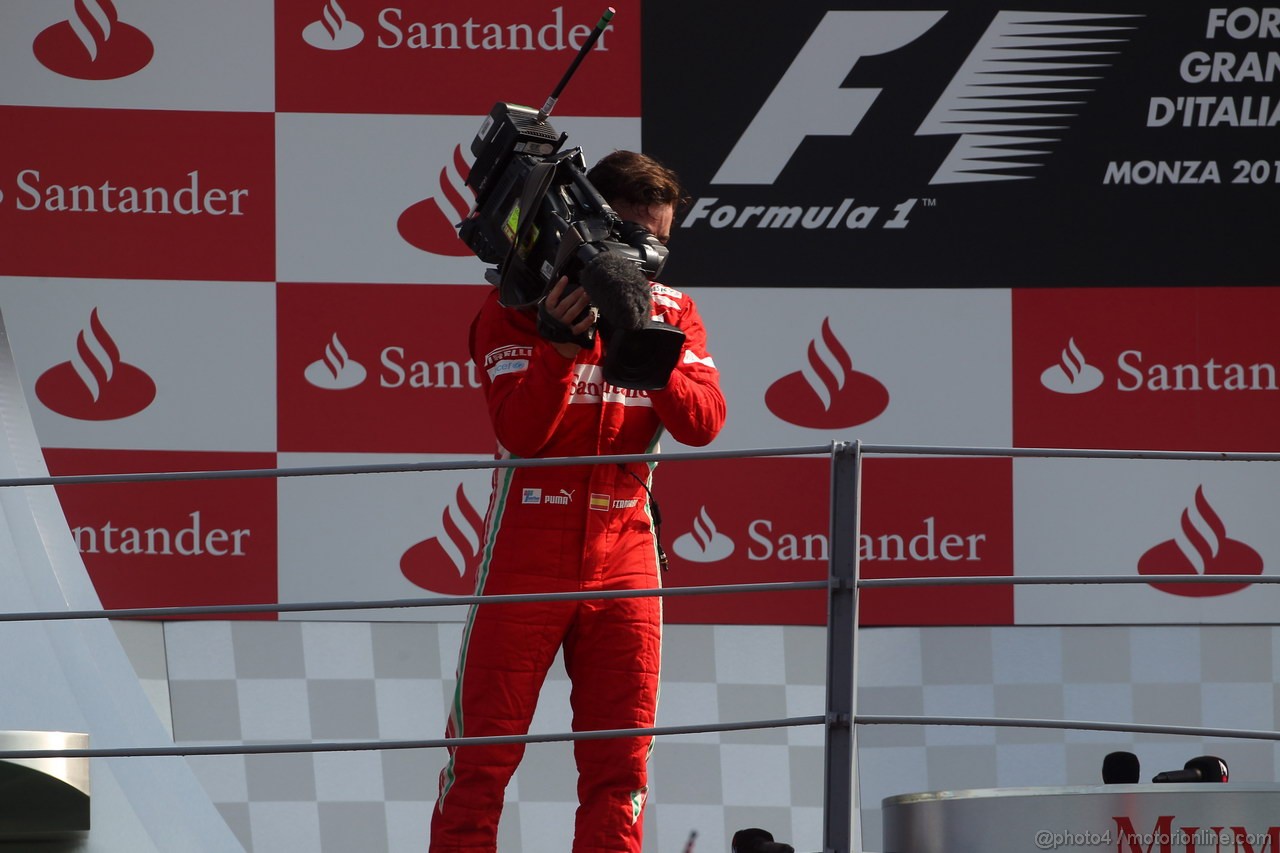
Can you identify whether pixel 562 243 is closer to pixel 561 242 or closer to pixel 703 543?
pixel 561 242

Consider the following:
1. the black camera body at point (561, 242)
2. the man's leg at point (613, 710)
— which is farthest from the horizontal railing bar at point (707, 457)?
the man's leg at point (613, 710)

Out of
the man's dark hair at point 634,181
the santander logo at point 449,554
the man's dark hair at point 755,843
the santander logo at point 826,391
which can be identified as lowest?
the man's dark hair at point 755,843

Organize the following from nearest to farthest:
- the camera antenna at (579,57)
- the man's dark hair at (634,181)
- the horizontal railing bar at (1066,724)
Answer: the horizontal railing bar at (1066,724) < the camera antenna at (579,57) < the man's dark hair at (634,181)

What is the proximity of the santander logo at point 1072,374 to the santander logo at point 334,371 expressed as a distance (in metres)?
1.29

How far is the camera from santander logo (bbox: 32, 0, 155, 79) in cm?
292

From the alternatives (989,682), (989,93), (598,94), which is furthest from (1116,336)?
(598,94)

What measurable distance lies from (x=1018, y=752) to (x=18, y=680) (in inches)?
69.4

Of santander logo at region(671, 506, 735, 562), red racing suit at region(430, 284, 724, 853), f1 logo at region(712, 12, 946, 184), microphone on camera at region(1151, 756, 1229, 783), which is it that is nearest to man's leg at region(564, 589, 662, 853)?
red racing suit at region(430, 284, 724, 853)

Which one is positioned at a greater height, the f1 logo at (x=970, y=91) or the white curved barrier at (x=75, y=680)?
the f1 logo at (x=970, y=91)

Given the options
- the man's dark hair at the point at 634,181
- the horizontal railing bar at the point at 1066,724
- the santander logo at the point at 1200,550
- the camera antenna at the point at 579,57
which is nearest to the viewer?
the horizontal railing bar at the point at 1066,724

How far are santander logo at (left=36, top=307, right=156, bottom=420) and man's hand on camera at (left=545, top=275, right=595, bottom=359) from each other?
1454 millimetres

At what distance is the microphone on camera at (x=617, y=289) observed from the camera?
1.60 m

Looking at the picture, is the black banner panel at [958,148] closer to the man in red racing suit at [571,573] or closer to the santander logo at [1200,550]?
the santander logo at [1200,550]

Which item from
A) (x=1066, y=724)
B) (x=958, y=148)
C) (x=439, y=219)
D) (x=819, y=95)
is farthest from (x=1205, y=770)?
(x=439, y=219)
